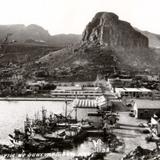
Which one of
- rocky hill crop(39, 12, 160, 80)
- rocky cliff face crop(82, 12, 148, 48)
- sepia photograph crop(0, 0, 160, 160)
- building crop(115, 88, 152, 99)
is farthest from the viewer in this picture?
rocky cliff face crop(82, 12, 148, 48)

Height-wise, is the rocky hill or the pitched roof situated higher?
the rocky hill

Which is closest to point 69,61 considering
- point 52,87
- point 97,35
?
point 97,35

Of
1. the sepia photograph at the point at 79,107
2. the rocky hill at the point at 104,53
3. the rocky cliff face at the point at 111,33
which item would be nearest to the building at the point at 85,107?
the sepia photograph at the point at 79,107

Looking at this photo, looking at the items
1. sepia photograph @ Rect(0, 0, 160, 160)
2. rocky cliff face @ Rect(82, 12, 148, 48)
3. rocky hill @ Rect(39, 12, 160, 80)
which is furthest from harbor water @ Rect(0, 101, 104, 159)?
rocky cliff face @ Rect(82, 12, 148, 48)

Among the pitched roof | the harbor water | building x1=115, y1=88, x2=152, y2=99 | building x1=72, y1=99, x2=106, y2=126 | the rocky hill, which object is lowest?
the harbor water

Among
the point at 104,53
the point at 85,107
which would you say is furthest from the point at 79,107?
the point at 104,53

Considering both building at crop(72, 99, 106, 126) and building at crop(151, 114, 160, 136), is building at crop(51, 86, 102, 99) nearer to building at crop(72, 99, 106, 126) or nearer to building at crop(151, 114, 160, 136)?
building at crop(72, 99, 106, 126)

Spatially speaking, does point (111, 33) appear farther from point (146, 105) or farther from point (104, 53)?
point (146, 105)

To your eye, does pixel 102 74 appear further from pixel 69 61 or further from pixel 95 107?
pixel 95 107
